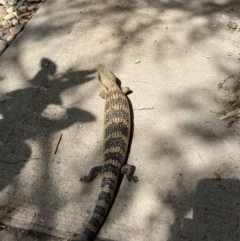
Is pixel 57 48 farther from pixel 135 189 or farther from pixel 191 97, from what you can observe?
pixel 135 189

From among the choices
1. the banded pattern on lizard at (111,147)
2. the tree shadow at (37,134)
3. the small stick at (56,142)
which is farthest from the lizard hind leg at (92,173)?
the small stick at (56,142)

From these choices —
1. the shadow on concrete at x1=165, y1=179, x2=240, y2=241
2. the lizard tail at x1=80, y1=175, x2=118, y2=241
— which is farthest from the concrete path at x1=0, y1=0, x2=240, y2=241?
the lizard tail at x1=80, y1=175, x2=118, y2=241

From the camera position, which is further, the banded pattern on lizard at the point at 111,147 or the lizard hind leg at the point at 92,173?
the lizard hind leg at the point at 92,173

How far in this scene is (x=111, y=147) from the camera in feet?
12.2

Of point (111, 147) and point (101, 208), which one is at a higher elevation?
point (111, 147)

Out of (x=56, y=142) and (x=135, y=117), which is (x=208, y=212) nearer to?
(x=135, y=117)

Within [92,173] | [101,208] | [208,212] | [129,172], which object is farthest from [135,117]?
[208,212]

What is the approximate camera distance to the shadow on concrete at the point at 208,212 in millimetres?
3238

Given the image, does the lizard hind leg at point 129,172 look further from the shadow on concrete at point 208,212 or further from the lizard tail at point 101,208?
the shadow on concrete at point 208,212

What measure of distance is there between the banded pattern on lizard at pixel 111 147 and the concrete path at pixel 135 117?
5.4 inches

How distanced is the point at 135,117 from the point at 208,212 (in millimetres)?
1534

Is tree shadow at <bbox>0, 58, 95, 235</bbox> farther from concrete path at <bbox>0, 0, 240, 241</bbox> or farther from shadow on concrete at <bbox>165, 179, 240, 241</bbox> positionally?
shadow on concrete at <bbox>165, 179, 240, 241</bbox>

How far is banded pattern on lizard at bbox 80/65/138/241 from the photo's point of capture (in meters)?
3.28

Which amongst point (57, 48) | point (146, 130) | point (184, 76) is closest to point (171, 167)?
point (146, 130)
